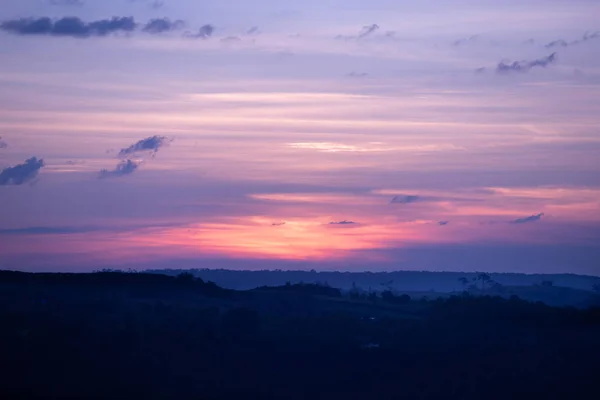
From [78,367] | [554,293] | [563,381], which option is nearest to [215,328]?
[78,367]

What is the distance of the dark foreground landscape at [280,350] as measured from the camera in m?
63.5

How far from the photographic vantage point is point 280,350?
71.0 metres

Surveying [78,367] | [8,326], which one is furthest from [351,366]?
[8,326]

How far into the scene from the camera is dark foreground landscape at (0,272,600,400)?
6353 centimetres

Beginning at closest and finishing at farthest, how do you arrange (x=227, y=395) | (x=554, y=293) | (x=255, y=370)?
1. (x=227, y=395)
2. (x=255, y=370)
3. (x=554, y=293)

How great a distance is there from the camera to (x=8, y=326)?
227 feet

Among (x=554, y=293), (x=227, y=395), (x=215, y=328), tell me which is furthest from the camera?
(x=554, y=293)

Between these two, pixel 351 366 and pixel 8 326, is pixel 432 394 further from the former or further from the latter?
pixel 8 326

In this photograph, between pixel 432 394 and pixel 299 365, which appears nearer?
pixel 432 394

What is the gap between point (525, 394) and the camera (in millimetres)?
63281

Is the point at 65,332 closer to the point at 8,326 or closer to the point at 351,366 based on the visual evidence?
the point at 8,326

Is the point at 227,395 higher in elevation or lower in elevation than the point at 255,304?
lower

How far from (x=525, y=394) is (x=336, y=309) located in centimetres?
2956

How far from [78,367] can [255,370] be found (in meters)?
11.7
